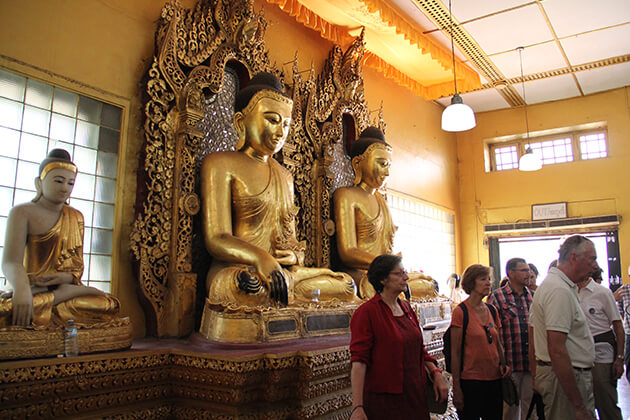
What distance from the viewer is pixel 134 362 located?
261cm

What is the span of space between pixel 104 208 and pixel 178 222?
48 centimetres

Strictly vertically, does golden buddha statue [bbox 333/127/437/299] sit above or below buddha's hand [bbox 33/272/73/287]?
above

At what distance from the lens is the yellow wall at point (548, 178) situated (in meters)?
7.87

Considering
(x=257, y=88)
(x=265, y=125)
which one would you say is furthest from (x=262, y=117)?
(x=257, y=88)

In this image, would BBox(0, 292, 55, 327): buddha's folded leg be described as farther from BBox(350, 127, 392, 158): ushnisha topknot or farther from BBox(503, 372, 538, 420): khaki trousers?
BBox(350, 127, 392, 158): ushnisha topknot

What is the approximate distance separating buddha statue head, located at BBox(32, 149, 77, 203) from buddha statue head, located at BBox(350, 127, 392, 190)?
3069 mm

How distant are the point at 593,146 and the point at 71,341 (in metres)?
8.25

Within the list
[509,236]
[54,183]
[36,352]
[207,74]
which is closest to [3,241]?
[54,183]

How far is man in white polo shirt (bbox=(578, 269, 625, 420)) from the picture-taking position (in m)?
3.03

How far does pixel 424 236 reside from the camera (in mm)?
7637

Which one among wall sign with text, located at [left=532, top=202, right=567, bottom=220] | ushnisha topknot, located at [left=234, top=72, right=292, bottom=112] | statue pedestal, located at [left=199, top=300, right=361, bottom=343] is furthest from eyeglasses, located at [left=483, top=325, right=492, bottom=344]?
wall sign with text, located at [left=532, top=202, right=567, bottom=220]

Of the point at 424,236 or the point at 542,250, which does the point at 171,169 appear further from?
the point at 542,250

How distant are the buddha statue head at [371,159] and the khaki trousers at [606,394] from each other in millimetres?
2718

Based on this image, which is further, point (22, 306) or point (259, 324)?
point (259, 324)
